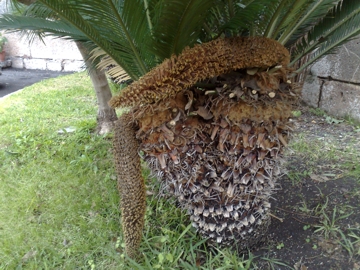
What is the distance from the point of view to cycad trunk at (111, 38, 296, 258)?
1460mm

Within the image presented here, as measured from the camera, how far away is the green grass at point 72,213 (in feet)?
7.13

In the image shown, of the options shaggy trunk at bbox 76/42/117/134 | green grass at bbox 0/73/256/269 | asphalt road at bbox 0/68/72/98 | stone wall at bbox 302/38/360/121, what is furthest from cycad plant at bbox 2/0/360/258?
asphalt road at bbox 0/68/72/98

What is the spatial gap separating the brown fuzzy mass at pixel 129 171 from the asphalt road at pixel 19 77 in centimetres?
690

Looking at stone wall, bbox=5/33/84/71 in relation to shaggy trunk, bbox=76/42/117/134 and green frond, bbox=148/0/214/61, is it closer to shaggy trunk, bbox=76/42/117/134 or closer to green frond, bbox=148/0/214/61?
shaggy trunk, bbox=76/42/117/134

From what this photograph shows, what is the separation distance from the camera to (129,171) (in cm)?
166

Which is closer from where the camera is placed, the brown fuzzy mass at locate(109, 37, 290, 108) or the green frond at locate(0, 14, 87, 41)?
the brown fuzzy mass at locate(109, 37, 290, 108)

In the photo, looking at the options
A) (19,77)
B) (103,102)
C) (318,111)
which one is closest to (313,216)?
(318,111)

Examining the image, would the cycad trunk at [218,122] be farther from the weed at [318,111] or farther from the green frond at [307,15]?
the weed at [318,111]

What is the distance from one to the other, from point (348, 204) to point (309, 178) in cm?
46

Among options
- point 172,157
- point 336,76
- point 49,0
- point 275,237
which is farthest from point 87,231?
point 336,76

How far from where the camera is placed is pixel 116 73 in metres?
2.00

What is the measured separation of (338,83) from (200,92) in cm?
318

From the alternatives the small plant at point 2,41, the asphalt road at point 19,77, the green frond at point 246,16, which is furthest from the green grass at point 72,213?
the small plant at point 2,41

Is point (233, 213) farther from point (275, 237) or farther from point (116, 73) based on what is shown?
point (116, 73)
